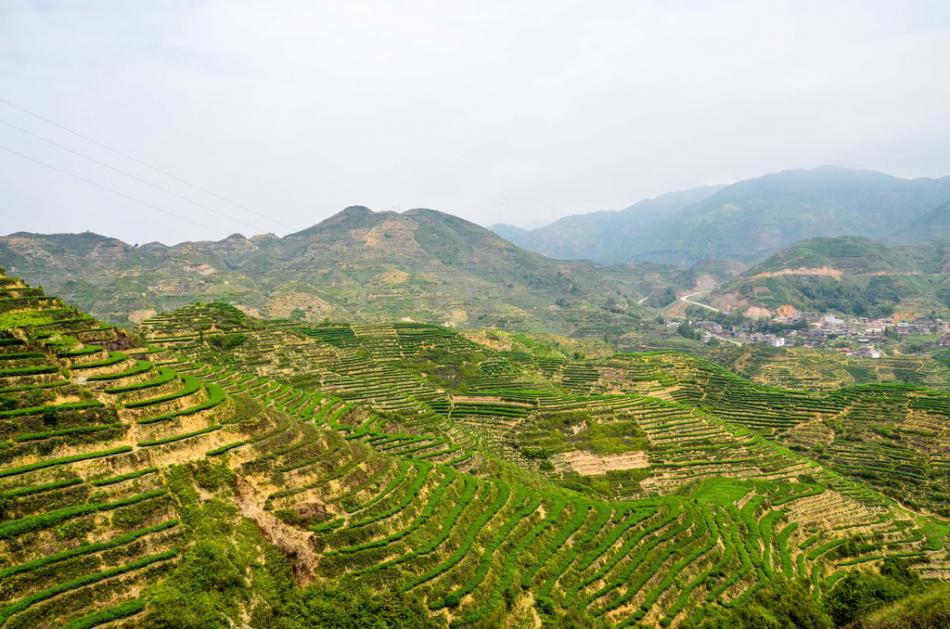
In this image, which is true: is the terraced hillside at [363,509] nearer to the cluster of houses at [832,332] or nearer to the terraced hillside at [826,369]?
the terraced hillside at [826,369]

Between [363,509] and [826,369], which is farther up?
[363,509]

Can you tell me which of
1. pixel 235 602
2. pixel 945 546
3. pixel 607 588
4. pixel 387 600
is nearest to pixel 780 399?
pixel 945 546

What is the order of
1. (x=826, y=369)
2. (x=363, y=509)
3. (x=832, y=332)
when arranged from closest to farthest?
(x=363, y=509), (x=826, y=369), (x=832, y=332)

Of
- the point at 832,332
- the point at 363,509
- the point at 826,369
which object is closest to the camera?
the point at 363,509

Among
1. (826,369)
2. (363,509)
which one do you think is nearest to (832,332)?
(826,369)

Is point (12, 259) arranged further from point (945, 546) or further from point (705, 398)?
point (945, 546)

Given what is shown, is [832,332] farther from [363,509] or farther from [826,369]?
[363,509]

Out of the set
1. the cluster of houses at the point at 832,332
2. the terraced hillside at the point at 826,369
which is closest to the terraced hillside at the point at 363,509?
the terraced hillside at the point at 826,369
